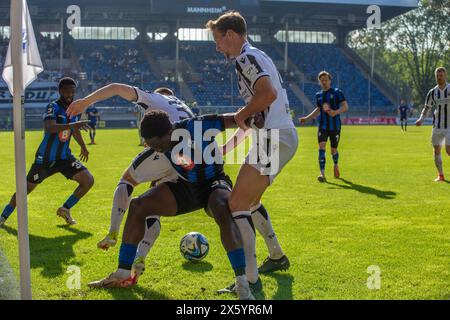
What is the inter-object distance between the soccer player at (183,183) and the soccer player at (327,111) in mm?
8000

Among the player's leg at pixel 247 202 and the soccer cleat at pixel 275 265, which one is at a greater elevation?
the player's leg at pixel 247 202

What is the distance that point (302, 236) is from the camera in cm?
753

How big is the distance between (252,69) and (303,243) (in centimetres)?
281

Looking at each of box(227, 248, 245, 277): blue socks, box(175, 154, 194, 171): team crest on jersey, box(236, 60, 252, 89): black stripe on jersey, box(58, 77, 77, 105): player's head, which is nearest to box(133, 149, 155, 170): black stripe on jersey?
box(175, 154, 194, 171): team crest on jersey

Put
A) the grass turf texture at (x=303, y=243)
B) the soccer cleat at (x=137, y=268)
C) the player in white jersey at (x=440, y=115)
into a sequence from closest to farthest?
the grass turf texture at (x=303, y=243)
the soccer cleat at (x=137, y=268)
the player in white jersey at (x=440, y=115)

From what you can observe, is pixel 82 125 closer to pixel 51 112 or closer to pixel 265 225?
pixel 51 112

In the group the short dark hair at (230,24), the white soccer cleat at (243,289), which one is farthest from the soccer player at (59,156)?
the white soccer cleat at (243,289)

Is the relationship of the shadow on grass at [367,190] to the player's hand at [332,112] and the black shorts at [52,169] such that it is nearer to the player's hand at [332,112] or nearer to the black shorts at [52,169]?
the player's hand at [332,112]

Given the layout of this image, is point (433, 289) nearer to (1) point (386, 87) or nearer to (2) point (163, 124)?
(2) point (163, 124)

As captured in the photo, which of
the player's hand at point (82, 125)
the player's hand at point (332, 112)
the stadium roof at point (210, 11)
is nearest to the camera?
the player's hand at point (82, 125)

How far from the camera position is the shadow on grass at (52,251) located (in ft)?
19.6

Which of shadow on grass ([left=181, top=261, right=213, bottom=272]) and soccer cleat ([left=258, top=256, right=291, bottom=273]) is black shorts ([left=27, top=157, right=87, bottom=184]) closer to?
shadow on grass ([left=181, top=261, right=213, bottom=272])
